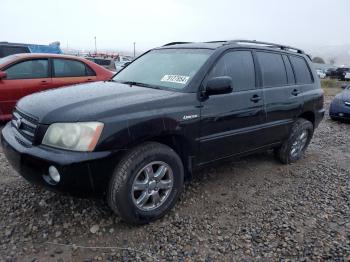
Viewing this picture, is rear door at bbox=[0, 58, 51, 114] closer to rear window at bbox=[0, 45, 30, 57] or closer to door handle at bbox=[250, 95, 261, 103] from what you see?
door handle at bbox=[250, 95, 261, 103]

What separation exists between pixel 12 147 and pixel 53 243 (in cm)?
90

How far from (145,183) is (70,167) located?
2.38 feet

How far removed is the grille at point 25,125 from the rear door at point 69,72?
348 centimetres

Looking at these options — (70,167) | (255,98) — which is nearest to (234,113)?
(255,98)

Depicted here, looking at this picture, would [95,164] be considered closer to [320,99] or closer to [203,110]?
[203,110]

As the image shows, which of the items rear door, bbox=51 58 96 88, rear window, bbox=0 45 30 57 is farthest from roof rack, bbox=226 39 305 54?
rear window, bbox=0 45 30 57

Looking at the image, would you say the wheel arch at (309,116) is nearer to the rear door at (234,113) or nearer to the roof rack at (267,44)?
the roof rack at (267,44)

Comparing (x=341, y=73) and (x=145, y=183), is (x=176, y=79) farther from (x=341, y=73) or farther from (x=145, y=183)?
(x=341, y=73)

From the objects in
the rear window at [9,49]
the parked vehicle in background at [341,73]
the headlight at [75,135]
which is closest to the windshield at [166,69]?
the headlight at [75,135]

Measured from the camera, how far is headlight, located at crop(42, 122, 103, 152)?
8.38ft

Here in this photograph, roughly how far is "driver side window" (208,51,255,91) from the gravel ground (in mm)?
1251

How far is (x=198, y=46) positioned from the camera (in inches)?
150

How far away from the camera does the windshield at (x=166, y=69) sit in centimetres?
342

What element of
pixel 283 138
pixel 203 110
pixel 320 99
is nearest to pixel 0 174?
pixel 203 110
